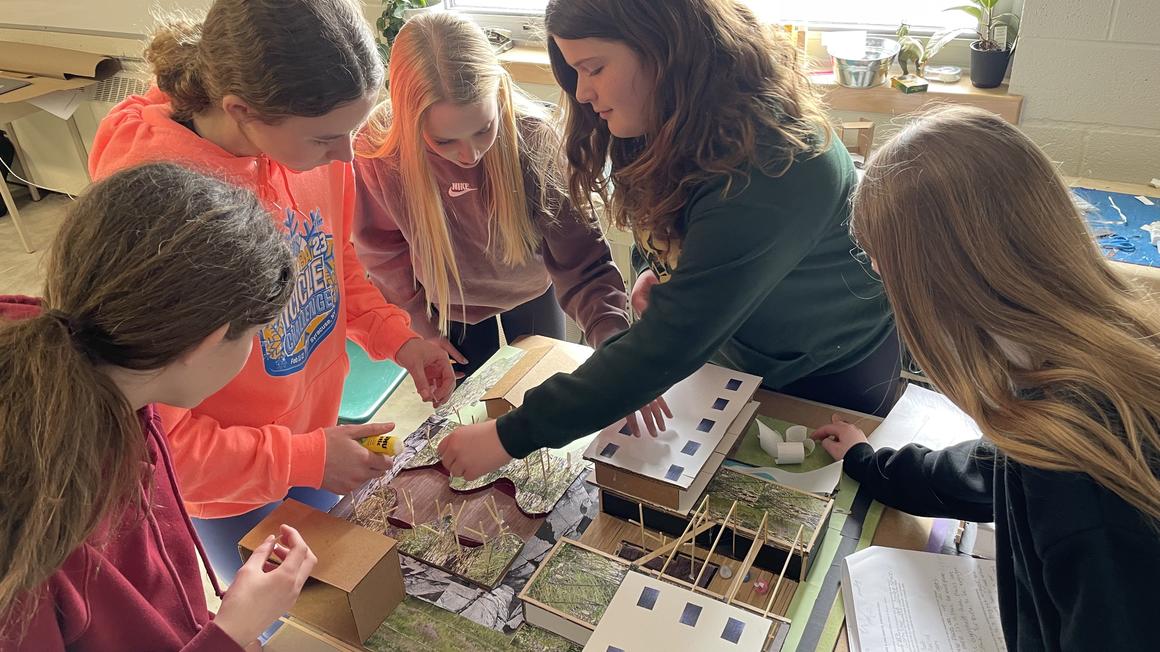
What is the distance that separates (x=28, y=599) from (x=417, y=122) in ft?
3.10

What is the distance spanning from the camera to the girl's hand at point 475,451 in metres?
1.20

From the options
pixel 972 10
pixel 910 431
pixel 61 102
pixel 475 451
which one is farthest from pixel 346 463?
pixel 61 102

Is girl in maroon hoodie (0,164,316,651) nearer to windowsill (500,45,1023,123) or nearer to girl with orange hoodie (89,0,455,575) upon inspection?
girl with orange hoodie (89,0,455,575)

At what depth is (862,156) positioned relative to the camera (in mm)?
2180

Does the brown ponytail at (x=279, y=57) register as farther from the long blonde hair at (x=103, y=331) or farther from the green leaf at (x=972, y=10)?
the green leaf at (x=972, y=10)

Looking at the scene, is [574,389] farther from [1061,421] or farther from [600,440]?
[1061,421]

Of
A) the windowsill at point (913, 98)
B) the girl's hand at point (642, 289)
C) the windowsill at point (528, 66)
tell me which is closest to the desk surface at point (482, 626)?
the girl's hand at point (642, 289)

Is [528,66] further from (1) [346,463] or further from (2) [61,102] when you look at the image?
(2) [61,102]

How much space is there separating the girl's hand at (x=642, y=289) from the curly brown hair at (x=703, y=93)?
25cm

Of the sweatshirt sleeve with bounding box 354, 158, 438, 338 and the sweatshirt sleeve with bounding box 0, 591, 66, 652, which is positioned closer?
the sweatshirt sleeve with bounding box 0, 591, 66, 652

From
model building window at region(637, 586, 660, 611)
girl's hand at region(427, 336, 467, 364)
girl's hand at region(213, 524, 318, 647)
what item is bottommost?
girl's hand at region(427, 336, 467, 364)

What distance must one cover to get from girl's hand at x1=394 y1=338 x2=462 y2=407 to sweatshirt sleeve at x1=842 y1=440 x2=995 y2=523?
2.42 feet

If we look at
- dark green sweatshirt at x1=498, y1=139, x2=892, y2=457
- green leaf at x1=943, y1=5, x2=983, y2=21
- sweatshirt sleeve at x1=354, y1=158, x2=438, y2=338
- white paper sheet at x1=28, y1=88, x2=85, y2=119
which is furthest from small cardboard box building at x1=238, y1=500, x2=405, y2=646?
white paper sheet at x1=28, y1=88, x2=85, y2=119

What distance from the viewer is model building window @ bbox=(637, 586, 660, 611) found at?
98cm
